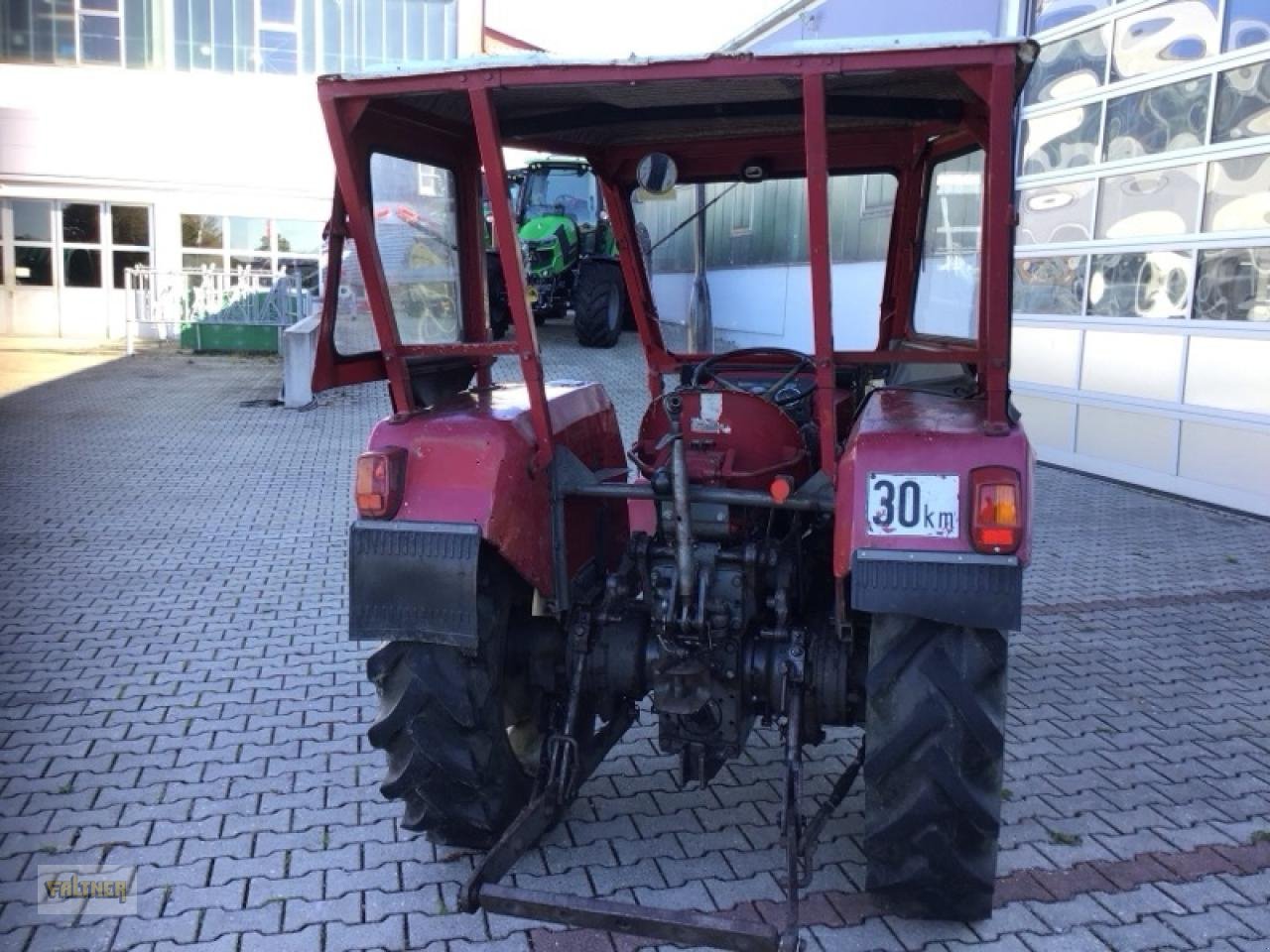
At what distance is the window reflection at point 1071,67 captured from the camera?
945 cm

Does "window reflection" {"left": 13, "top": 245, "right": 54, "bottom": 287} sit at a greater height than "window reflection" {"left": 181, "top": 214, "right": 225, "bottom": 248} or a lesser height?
lesser

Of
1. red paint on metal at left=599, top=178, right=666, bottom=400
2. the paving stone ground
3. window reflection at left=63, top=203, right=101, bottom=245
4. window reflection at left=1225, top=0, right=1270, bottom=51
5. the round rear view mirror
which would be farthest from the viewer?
window reflection at left=63, top=203, right=101, bottom=245

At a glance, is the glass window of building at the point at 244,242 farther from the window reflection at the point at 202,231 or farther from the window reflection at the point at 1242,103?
the window reflection at the point at 1242,103

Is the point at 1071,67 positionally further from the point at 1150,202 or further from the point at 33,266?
the point at 33,266

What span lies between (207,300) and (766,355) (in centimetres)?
1734

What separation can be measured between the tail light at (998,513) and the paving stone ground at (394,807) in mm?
1129

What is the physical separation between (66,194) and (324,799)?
2098 centimetres

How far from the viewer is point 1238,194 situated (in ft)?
26.3

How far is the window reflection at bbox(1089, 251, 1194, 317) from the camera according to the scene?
8.59m

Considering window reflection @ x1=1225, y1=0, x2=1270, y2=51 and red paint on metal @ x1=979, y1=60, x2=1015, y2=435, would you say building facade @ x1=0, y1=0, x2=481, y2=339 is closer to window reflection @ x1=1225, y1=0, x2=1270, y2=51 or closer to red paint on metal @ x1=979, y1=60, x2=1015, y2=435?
window reflection @ x1=1225, y1=0, x2=1270, y2=51

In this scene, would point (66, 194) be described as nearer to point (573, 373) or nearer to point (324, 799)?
point (573, 373)

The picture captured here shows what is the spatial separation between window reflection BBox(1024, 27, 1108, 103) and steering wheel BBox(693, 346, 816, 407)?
6467mm

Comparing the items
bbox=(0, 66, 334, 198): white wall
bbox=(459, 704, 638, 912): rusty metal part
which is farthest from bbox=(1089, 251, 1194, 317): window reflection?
bbox=(0, 66, 334, 198): white wall

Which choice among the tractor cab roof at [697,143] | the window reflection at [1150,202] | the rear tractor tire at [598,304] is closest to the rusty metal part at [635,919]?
the tractor cab roof at [697,143]
